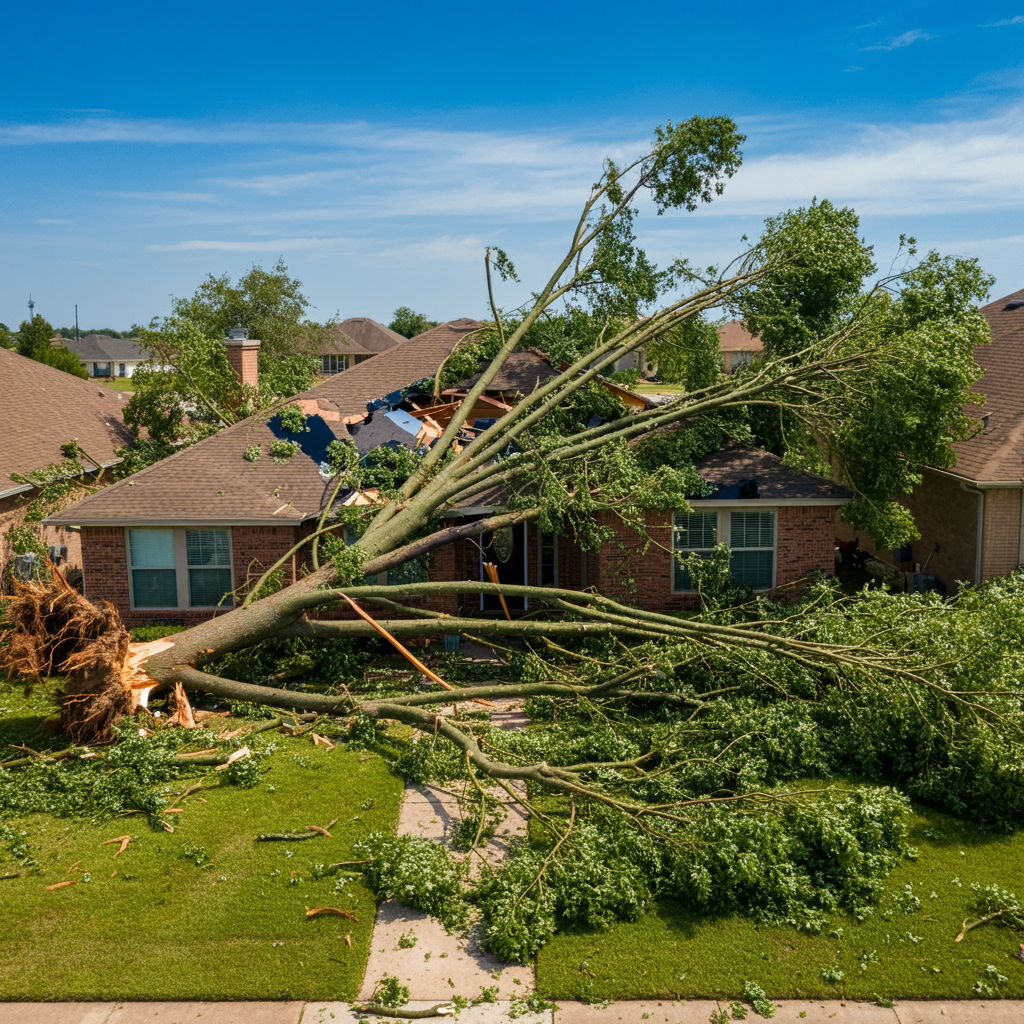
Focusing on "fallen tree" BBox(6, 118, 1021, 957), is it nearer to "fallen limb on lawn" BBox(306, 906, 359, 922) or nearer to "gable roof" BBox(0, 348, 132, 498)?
"fallen limb on lawn" BBox(306, 906, 359, 922)

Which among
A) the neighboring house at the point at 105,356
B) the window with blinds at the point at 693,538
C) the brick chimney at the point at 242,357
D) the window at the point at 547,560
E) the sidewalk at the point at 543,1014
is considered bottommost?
the sidewalk at the point at 543,1014

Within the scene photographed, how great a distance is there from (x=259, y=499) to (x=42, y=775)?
220 inches

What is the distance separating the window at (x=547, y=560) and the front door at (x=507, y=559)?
282 mm

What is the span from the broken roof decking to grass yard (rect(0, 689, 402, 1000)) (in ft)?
16.8

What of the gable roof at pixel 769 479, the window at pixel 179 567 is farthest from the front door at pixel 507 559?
the window at pixel 179 567

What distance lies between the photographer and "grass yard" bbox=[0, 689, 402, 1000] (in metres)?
6.54

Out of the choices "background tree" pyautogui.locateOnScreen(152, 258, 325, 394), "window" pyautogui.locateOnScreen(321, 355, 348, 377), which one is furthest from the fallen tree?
"window" pyautogui.locateOnScreen(321, 355, 348, 377)

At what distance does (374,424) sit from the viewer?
15.9 m

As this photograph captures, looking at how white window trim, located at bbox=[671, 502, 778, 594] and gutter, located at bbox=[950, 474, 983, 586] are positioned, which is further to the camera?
gutter, located at bbox=[950, 474, 983, 586]

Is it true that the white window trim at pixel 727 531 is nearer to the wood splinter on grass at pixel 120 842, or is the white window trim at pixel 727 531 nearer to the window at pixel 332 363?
the wood splinter on grass at pixel 120 842

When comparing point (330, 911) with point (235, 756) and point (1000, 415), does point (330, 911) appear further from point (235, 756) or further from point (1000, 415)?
point (1000, 415)

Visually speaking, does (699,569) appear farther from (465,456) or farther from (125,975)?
(125,975)

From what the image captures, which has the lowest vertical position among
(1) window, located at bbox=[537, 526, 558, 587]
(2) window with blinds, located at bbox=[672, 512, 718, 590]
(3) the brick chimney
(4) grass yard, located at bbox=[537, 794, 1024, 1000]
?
(4) grass yard, located at bbox=[537, 794, 1024, 1000]

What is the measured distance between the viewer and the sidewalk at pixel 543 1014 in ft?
20.1
